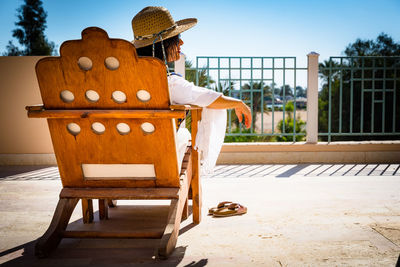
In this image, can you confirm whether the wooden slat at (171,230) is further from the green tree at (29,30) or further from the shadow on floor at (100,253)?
the green tree at (29,30)

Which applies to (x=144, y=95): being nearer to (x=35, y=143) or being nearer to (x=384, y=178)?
(x=384, y=178)

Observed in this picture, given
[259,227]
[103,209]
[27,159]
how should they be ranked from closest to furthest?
1. [259,227]
2. [103,209]
3. [27,159]

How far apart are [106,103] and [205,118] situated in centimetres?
78

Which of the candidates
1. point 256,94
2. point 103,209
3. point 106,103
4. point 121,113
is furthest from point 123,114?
point 256,94

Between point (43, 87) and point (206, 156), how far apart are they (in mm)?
1123

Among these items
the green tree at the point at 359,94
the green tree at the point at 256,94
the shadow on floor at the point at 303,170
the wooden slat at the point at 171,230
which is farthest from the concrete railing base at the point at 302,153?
the green tree at the point at 359,94

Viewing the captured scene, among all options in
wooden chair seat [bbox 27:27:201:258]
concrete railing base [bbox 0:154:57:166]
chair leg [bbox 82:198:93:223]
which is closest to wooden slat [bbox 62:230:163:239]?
wooden chair seat [bbox 27:27:201:258]

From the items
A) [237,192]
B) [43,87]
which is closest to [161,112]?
[43,87]

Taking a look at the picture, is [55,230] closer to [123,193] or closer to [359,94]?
[123,193]

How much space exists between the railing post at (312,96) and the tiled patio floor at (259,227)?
133 centimetres

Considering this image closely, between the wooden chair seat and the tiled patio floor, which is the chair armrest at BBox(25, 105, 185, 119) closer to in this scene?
the wooden chair seat

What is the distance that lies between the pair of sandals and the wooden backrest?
0.76 metres

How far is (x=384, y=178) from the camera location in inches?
156

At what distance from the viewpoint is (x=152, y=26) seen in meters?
2.22
